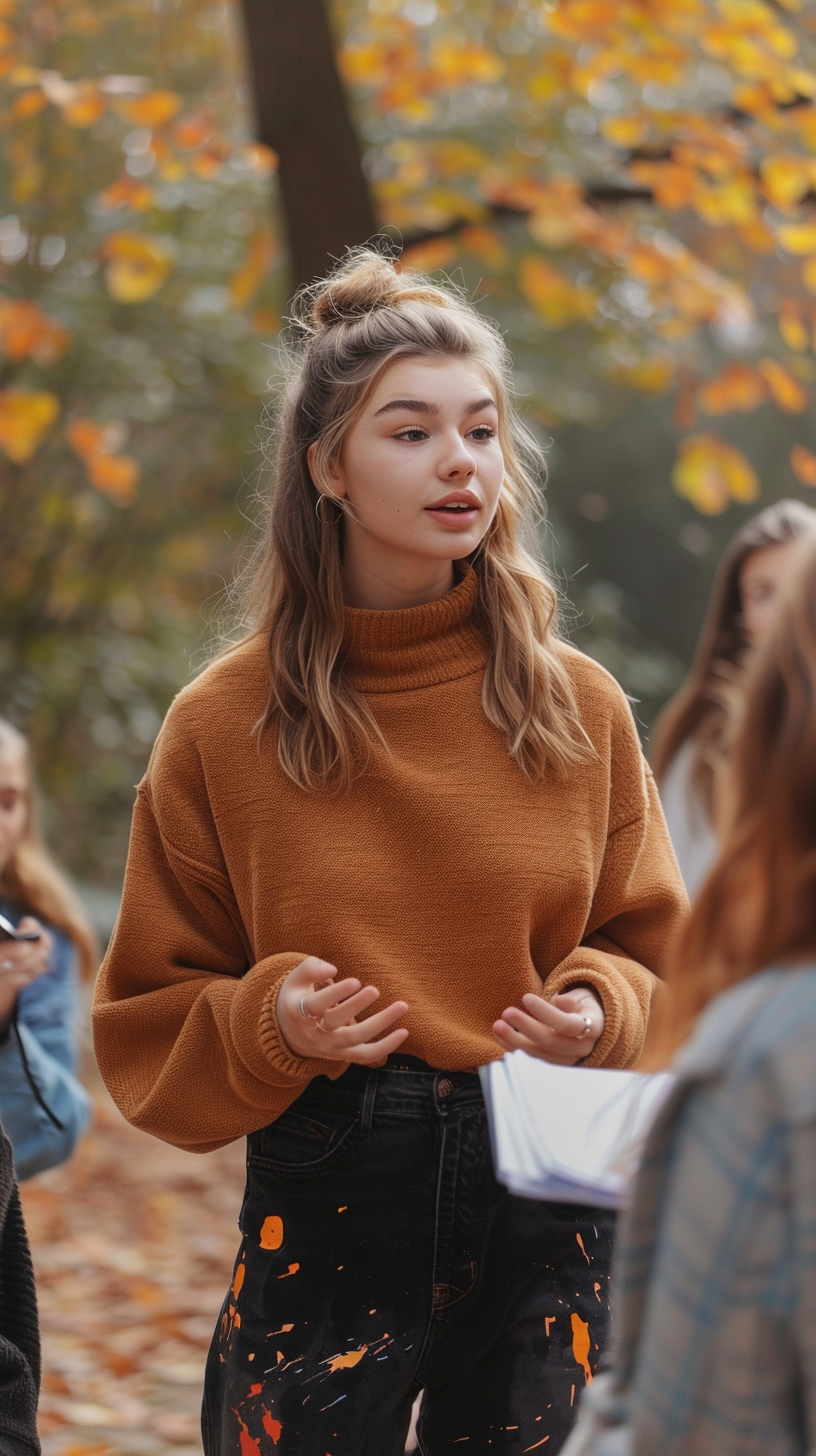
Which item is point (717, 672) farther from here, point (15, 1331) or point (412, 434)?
point (15, 1331)

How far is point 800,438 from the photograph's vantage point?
354 inches

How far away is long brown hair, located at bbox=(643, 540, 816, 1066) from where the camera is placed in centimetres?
119

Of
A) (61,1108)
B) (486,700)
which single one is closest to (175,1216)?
(61,1108)

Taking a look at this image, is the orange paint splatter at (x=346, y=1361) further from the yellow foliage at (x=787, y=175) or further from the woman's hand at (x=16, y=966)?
the yellow foliage at (x=787, y=175)

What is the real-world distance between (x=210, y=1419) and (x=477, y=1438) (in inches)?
15.2

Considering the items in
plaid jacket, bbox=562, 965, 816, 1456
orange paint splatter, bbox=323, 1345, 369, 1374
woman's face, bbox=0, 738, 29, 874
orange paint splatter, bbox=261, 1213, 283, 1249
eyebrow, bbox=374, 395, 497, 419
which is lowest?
orange paint splatter, bbox=323, 1345, 369, 1374

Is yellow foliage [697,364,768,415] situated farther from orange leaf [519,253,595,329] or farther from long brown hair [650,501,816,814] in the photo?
long brown hair [650,501,816,814]

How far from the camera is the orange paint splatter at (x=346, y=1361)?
6.53ft

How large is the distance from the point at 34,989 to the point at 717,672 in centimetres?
196

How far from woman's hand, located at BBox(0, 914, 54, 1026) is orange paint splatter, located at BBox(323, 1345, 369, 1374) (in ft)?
3.04

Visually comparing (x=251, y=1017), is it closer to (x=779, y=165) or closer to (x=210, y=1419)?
(x=210, y=1419)

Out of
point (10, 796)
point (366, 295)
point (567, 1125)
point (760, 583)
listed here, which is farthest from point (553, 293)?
point (567, 1125)

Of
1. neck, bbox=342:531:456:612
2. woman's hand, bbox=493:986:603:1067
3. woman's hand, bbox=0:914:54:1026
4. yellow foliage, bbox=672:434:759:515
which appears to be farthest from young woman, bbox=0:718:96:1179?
yellow foliage, bbox=672:434:759:515

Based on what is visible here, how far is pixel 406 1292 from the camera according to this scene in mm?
2031
